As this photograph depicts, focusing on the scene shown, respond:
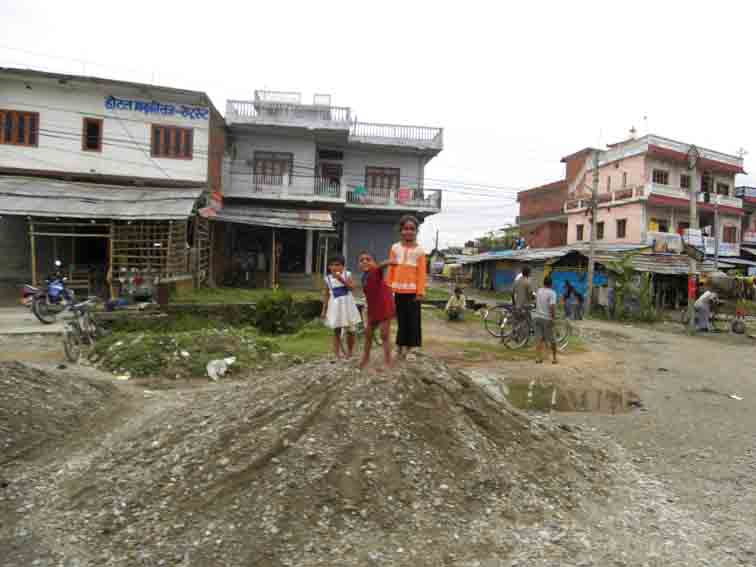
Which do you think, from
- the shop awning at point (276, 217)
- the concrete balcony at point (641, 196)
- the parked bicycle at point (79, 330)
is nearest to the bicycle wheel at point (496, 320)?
the parked bicycle at point (79, 330)

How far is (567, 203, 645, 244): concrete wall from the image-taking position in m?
28.7

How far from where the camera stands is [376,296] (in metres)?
5.79

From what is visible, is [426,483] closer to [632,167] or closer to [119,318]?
[119,318]

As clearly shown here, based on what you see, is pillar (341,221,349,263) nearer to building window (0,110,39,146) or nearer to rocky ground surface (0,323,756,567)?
building window (0,110,39,146)

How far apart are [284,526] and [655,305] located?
21.6 meters

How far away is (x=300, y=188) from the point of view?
23.2 metres

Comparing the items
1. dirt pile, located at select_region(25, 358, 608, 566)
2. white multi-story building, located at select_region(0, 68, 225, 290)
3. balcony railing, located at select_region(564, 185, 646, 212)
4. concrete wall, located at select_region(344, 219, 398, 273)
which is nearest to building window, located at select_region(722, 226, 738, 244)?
balcony railing, located at select_region(564, 185, 646, 212)

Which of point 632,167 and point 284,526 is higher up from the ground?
point 632,167

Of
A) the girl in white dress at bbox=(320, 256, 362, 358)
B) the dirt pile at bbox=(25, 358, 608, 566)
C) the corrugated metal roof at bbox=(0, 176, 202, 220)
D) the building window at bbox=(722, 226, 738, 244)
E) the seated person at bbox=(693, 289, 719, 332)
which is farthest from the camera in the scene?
the building window at bbox=(722, 226, 738, 244)

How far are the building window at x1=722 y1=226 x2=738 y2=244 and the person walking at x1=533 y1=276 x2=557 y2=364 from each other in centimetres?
2839

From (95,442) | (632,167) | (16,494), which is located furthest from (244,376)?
(632,167)

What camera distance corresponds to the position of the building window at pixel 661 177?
2911 cm

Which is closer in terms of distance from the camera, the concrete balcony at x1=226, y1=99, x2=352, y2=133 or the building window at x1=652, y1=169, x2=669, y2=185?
the concrete balcony at x1=226, y1=99, x2=352, y2=133

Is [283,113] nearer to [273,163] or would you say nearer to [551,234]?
[273,163]
